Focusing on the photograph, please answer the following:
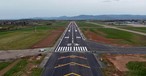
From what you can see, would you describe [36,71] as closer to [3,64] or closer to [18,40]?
[3,64]

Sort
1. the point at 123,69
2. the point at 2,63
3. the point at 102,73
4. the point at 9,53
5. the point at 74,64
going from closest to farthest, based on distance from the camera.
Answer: the point at 102,73 < the point at 123,69 < the point at 74,64 < the point at 2,63 < the point at 9,53

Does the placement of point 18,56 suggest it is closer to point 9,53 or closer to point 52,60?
point 9,53

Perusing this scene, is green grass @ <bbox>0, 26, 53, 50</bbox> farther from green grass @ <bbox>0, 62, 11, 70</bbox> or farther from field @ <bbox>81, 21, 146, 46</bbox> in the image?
field @ <bbox>81, 21, 146, 46</bbox>

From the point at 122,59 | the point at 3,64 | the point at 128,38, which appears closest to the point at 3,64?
the point at 3,64

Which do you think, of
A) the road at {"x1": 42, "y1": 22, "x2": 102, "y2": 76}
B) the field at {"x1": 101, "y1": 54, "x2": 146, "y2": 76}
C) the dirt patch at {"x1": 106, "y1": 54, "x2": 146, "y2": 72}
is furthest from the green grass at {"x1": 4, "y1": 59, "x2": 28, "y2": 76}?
the dirt patch at {"x1": 106, "y1": 54, "x2": 146, "y2": 72}

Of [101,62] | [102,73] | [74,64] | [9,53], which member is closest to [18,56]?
[9,53]
